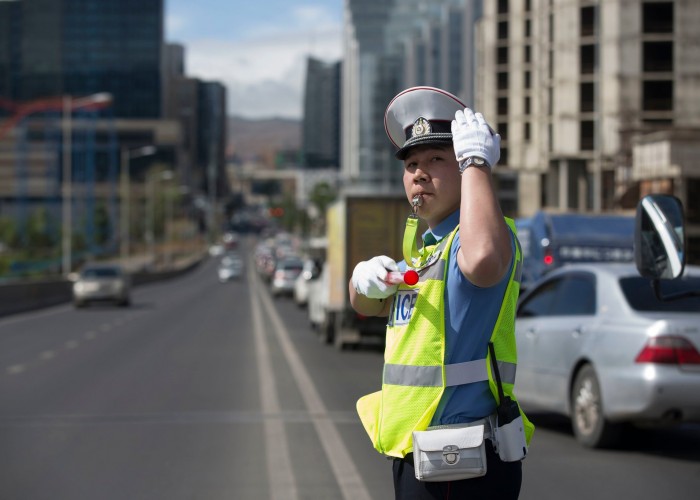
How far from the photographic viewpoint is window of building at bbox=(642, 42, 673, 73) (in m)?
66.6

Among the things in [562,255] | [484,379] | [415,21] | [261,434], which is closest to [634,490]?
[261,434]

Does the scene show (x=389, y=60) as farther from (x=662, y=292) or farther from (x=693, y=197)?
(x=662, y=292)

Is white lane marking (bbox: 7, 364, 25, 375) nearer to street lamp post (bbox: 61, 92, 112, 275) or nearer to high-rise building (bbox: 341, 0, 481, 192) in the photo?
street lamp post (bbox: 61, 92, 112, 275)

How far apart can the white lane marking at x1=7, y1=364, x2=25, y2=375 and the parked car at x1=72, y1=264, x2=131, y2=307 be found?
2368cm

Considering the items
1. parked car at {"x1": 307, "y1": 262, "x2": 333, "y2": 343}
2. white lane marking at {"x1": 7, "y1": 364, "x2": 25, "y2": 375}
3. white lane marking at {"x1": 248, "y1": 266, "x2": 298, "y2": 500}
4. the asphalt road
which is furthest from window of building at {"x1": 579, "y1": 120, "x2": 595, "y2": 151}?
white lane marking at {"x1": 7, "y1": 364, "x2": 25, "y2": 375}

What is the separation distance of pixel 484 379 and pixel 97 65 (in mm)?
176628

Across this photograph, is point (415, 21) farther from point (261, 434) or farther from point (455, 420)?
point (455, 420)

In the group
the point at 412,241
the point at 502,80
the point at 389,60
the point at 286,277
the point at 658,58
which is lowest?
the point at 286,277

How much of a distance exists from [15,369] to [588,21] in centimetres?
5559

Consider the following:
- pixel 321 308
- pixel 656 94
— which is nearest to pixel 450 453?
pixel 321 308

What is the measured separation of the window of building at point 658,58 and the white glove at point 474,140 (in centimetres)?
6558

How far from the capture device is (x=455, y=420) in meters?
3.46

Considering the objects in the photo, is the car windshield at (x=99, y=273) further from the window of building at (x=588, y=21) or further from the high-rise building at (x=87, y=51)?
the high-rise building at (x=87, y=51)

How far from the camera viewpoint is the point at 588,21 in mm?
69000
